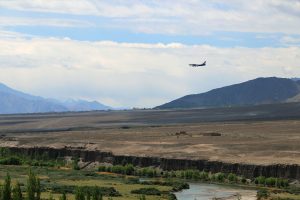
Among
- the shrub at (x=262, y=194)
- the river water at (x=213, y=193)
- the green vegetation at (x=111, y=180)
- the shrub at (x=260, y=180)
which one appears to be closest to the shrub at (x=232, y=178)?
the green vegetation at (x=111, y=180)

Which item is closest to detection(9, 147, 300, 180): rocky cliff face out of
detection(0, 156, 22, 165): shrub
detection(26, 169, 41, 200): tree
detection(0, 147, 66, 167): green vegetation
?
detection(0, 147, 66, 167): green vegetation

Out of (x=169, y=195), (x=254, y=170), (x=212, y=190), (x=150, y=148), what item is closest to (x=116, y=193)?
(x=169, y=195)

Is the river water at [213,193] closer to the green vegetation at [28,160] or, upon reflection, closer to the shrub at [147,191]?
the shrub at [147,191]

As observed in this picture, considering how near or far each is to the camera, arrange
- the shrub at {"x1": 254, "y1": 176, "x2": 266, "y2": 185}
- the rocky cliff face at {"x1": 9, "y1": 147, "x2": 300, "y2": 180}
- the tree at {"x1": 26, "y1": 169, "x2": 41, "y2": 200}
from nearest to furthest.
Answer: the tree at {"x1": 26, "y1": 169, "x2": 41, "y2": 200} → the shrub at {"x1": 254, "y1": 176, "x2": 266, "y2": 185} → the rocky cliff face at {"x1": 9, "y1": 147, "x2": 300, "y2": 180}

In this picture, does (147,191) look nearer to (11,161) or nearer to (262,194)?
(262,194)

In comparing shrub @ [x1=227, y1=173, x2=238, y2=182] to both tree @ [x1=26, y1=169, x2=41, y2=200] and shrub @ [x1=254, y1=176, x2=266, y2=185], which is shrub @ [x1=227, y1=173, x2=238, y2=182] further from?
tree @ [x1=26, y1=169, x2=41, y2=200]

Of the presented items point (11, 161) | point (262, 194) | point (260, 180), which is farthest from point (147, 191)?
point (11, 161)
